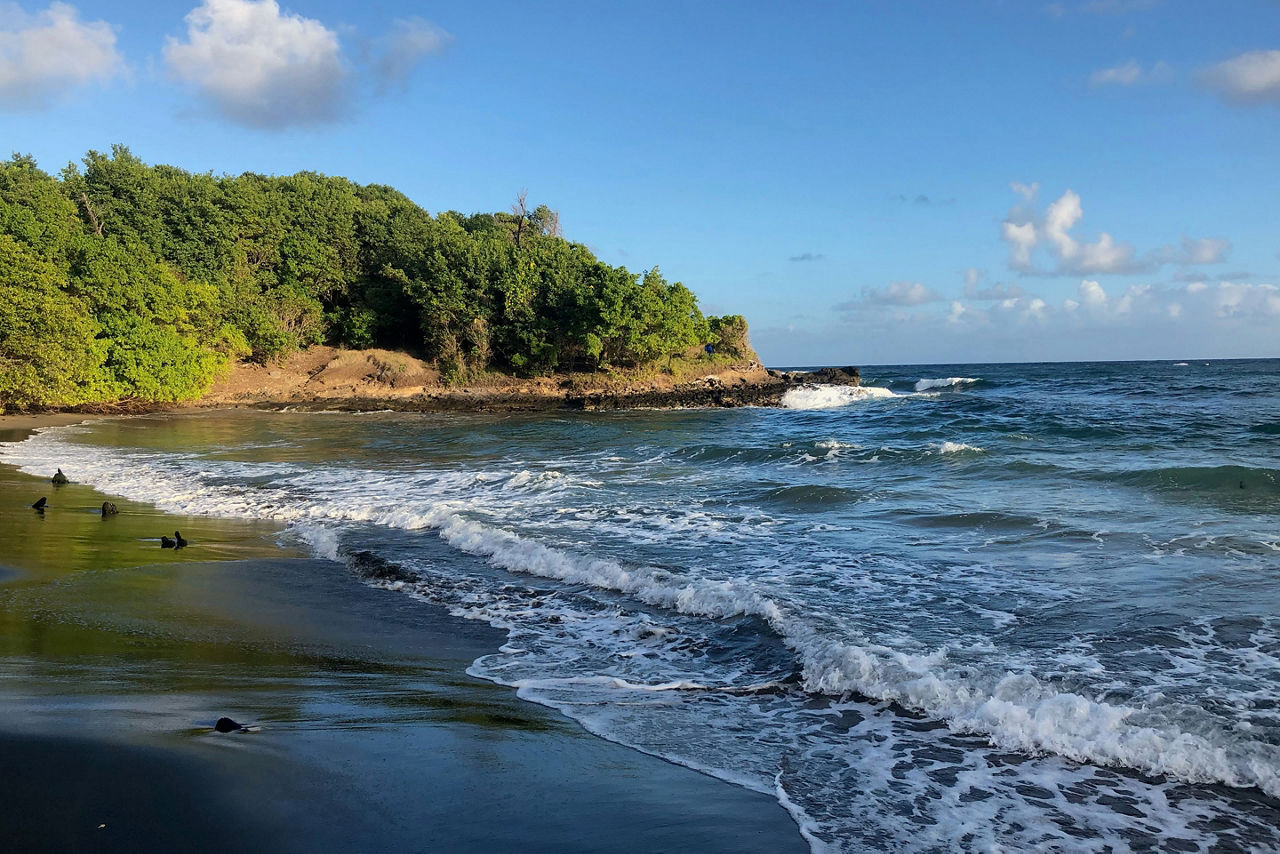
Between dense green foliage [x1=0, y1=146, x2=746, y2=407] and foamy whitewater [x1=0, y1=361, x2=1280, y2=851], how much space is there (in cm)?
1566

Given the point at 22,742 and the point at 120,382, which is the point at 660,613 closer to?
the point at 22,742

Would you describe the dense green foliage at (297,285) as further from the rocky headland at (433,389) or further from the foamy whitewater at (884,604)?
the foamy whitewater at (884,604)

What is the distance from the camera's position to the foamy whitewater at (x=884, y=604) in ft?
12.7

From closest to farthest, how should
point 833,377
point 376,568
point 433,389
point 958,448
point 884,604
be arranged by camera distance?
point 884,604, point 376,568, point 958,448, point 433,389, point 833,377

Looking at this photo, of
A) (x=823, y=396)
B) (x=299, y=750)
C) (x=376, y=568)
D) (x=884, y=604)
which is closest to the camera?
(x=299, y=750)

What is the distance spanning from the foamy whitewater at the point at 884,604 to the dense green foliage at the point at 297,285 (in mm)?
15663

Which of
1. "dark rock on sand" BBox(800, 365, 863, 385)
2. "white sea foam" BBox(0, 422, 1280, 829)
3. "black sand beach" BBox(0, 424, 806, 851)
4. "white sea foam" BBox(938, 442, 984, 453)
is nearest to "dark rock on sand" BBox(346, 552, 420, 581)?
"white sea foam" BBox(0, 422, 1280, 829)

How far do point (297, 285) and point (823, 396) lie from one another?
29060mm

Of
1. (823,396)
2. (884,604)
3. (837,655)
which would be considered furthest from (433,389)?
(837,655)

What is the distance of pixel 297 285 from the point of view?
4259 cm

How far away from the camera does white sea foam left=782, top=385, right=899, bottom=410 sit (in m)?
38.8

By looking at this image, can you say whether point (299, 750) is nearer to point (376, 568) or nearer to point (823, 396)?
point (376, 568)

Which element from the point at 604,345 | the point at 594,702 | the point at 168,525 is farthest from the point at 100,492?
the point at 604,345

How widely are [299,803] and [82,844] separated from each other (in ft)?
2.47
